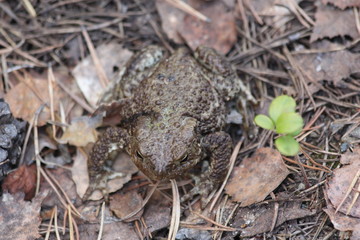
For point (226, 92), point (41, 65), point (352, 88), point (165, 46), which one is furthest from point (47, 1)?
point (352, 88)

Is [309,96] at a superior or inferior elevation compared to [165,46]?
inferior

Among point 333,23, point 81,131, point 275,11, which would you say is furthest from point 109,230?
point 333,23

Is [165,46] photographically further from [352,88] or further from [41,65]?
[352,88]

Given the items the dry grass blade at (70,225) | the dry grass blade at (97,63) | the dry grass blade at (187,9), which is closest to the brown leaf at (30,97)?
the dry grass blade at (97,63)

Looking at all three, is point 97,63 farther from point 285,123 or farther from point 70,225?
point 285,123

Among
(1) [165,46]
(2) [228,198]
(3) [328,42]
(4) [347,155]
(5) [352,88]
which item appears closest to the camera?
(4) [347,155]

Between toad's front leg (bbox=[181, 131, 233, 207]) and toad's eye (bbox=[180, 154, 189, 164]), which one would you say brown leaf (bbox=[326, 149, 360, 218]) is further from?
toad's eye (bbox=[180, 154, 189, 164])

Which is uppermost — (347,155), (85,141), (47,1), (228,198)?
(47,1)

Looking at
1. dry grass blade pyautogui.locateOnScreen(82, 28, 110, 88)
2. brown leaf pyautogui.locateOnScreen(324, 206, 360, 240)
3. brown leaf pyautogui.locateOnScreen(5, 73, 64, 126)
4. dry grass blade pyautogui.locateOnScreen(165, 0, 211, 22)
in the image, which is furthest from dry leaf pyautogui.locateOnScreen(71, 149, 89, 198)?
brown leaf pyautogui.locateOnScreen(324, 206, 360, 240)
